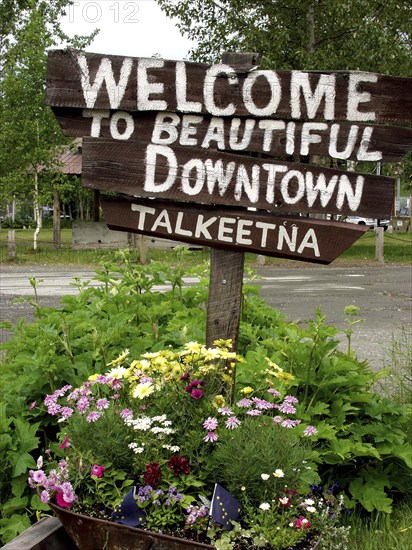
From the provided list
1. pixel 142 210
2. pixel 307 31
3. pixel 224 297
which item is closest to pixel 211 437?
pixel 224 297

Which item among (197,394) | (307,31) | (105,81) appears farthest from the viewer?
(307,31)

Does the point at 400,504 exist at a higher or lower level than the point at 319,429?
lower

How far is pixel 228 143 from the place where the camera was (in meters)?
3.38

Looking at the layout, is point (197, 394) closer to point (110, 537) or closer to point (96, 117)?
point (110, 537)

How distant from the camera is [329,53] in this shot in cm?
1811

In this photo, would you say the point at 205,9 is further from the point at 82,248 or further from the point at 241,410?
the point at 241,410

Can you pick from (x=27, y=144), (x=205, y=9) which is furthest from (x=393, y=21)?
(x=27, y=144)

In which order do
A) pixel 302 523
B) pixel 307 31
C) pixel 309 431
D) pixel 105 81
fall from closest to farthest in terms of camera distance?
pixel 302 523, pixel 309 431, pixel 105 81, pixel 307 31

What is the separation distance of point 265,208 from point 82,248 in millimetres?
19150

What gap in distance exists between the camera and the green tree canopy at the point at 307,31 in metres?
17.5

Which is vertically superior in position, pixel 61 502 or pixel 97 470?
pixel 97 470

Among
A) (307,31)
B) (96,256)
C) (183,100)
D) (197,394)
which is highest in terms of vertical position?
(307,31)

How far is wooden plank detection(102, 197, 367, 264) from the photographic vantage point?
3.36 m

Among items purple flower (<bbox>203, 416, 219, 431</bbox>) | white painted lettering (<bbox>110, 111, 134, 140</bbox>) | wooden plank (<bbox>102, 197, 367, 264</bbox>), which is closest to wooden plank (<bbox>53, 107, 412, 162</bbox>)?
white painted lettering (<bbox>110, 111, 134, 140</bbox>)
